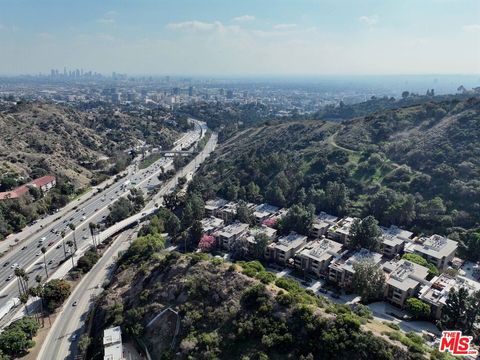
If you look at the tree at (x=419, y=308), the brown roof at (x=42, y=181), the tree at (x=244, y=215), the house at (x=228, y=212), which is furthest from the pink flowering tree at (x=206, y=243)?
the brown roof at (x=42, y=181)

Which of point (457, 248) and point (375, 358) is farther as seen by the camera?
point (457, 248)

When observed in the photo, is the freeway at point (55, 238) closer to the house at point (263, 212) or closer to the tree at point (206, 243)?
the tree at point (206, 243)

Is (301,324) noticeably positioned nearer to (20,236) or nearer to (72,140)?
(20,236)

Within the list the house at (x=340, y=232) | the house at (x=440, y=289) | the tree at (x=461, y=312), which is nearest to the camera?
the tree at (x=461, y=312)

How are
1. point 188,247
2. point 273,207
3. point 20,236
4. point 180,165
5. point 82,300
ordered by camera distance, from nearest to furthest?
point 82,300
point 188,247
point 20,236
point 273,207
point 180,165

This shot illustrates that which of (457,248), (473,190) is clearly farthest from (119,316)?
(473,190)

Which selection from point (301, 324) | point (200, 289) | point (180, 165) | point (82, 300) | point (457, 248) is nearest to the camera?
point (301, 324)
